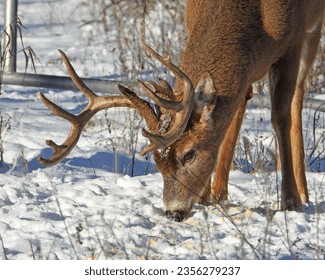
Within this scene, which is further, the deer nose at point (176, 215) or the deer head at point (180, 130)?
the deer nose at point (176, 215)

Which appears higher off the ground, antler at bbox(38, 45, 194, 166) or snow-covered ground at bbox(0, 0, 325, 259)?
antler at bbox(38, 45, 194, 166)

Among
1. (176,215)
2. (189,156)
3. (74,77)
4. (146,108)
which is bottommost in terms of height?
(176,215)

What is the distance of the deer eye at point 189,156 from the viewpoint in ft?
21.1

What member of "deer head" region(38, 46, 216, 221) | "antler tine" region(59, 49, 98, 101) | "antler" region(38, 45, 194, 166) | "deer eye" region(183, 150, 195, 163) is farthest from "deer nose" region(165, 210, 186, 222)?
"antler tine" region(59, 49, 98, 101)

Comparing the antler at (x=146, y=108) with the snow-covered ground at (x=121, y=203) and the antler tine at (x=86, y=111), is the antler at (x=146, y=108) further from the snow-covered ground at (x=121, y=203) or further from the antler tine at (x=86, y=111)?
the snow-covered ground at (x=121, y=203)

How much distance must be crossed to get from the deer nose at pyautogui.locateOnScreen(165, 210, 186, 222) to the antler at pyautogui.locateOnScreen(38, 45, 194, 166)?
54 cm

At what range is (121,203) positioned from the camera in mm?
6805

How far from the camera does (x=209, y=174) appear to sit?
6.66 meters

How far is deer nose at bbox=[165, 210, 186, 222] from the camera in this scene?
6.39 metres

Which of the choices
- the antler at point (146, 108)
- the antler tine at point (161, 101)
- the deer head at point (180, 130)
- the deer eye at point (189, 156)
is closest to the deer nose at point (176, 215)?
the deer head at point (180, 130)

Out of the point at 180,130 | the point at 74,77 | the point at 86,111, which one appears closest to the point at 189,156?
the point at 180,130

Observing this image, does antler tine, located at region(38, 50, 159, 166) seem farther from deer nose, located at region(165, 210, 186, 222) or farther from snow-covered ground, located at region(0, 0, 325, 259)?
deer nose, located at region(165, 210, 186, 222)

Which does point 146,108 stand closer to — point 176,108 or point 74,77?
point 176,108

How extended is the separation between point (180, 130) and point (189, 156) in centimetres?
38
